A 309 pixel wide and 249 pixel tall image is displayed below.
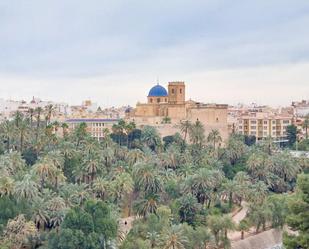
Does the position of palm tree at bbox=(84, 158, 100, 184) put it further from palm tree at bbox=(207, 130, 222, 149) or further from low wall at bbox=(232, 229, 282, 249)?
palm tree at bbox=(207, 130, 222, 149)

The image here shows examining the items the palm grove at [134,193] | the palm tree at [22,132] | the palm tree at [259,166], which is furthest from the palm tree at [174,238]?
the palm tree at [22,132]

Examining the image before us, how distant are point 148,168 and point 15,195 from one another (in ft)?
27.4

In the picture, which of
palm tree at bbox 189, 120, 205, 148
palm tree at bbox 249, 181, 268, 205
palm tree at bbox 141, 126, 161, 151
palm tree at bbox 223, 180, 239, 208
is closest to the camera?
palm tree at bbox 249, 181, 268, 205

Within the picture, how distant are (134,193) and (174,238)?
11449mm

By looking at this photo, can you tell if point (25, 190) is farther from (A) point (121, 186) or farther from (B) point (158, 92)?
(B) point (158, 92)

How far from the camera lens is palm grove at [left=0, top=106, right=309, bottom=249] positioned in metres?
26.0

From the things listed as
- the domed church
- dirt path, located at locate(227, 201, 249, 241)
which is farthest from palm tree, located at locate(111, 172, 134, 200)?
the domed church

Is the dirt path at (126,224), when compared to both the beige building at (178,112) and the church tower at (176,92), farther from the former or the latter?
the church tower at (176,92)

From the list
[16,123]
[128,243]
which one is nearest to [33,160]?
[16,123]

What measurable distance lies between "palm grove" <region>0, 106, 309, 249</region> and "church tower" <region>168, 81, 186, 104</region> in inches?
545

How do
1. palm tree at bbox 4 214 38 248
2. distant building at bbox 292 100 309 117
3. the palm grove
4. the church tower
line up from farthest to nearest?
distant building at bbox 292 100 309 117, the church tower, palm tree at bbox 4 214 38 248, the palm grove

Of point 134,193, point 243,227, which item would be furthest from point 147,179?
point 243,227

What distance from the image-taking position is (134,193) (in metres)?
36.4

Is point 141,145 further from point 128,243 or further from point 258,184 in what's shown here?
point 128,243
